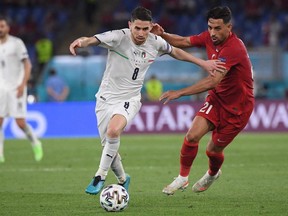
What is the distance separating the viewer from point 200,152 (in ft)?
60.3

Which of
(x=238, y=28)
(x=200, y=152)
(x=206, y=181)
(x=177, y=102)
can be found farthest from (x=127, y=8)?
(x=206, y=181)

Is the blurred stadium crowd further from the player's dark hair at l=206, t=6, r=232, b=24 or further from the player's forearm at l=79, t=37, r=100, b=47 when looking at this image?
the player's forearm at l=79, t=37, r=100, b=47

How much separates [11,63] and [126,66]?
20.0ft

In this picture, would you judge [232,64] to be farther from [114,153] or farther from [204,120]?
[114,153]

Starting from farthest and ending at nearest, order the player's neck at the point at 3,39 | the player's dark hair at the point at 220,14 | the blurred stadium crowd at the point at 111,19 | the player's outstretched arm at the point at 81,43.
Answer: the blurred stadium crowd at the point at 111,19 → the player's neck at the point at 3,39 → the player's dark hair at the point at 220,14 → the player's outstretched arm at the point at 81,43

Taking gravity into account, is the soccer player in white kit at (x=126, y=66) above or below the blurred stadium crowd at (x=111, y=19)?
above

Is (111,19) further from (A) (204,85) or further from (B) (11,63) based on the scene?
(A) (204,85)

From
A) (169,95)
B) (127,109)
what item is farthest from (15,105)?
(169,95)

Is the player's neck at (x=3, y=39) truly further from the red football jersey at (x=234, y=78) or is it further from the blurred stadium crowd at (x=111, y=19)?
the blurred stadium crowd at (x=111, y=19)

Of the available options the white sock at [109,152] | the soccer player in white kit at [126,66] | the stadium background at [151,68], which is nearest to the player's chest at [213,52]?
the soccer player in white kit at [126,66]

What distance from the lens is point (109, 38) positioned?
10.4 metres

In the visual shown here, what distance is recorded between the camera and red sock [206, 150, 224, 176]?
11273 millimetres

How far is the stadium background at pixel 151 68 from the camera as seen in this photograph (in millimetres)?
23781

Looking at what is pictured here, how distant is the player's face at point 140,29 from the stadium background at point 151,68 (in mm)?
12948
